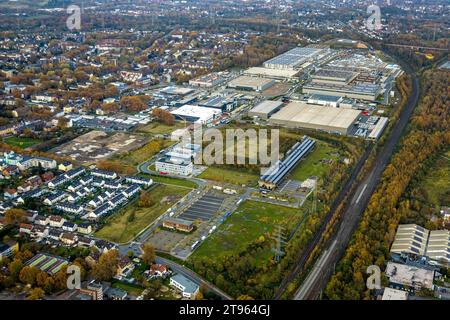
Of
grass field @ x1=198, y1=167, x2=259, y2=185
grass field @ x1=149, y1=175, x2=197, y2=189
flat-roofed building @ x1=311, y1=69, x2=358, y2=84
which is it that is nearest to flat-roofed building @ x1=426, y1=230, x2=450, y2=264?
grass field @ x1=198, y1=167, x2=259, y2=185

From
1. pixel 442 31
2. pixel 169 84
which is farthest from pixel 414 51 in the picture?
pixel 169 84

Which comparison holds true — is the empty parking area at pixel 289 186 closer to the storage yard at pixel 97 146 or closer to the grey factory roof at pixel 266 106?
the storage yard at pixel 97 146

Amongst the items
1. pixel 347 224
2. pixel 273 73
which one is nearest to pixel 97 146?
pixel 347 224

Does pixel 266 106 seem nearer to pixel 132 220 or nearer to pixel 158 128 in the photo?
pixel 158 128

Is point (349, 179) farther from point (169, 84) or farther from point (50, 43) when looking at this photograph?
point (50, 43)

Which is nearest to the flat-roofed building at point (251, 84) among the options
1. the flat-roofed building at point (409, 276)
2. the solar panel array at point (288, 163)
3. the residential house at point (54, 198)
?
the solar panel array at point (288, 163)

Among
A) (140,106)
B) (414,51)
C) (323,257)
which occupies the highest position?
(414,51)
